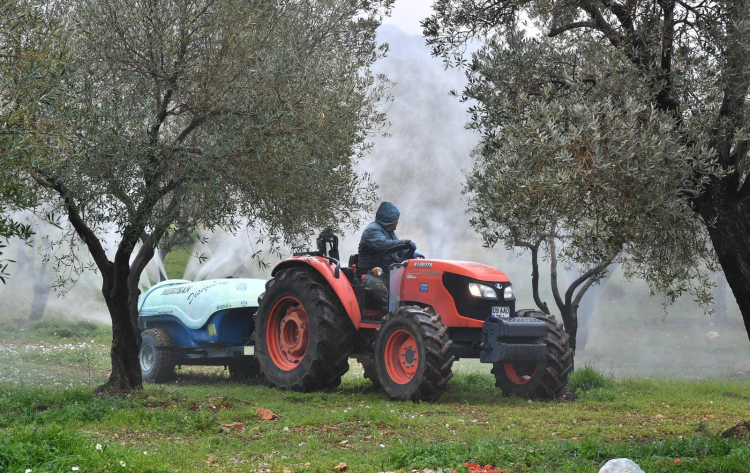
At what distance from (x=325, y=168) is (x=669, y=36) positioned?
16.3ft

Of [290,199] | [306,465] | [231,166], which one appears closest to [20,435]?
[306,465]

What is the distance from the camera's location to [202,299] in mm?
14422

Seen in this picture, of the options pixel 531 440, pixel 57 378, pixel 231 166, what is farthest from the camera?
pixel 57 378

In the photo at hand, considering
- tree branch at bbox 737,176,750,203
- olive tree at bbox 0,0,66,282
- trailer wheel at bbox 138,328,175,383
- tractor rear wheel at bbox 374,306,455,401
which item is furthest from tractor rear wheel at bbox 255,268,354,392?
tree branch at bbox 737,176,750,203

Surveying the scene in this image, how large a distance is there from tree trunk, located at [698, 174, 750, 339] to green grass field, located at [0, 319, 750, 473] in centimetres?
179

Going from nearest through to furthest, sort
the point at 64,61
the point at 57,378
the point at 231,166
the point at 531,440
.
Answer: the point at 64,61, the point at 531,440, the point at 231,166, the point at 57,378

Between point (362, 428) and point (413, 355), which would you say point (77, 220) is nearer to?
point (362, 428)

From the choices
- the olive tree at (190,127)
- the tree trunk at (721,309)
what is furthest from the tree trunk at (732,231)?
the tree trunk at (721,309)

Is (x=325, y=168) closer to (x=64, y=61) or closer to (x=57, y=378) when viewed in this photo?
(x=64, y=61)

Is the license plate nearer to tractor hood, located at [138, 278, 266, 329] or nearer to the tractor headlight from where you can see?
the tractor headlight

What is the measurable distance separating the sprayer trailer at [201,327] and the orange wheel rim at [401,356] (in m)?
3.43

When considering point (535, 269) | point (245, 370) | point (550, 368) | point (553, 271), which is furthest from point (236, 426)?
point (553, 271)

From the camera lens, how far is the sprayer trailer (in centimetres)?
1429

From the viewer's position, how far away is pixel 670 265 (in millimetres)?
10836
